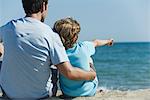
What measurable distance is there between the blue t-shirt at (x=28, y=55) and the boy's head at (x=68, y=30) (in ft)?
1.43

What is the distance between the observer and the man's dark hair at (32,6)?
4.51 meters

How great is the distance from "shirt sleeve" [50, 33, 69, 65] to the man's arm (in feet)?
0.15

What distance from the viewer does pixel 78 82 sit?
5004 mm

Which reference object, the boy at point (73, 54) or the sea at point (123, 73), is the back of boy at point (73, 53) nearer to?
the boy at point (73, 54)

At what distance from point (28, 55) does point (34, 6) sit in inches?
18.9

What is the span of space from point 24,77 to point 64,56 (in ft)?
1.52

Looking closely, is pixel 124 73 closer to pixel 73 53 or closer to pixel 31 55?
pixel 73 53

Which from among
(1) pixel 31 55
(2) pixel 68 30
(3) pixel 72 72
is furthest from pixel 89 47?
(1) pixel 31 55

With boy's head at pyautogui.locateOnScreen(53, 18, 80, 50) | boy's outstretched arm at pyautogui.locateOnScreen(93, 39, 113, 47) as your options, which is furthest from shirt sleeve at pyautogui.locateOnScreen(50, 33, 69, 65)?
boy's outstretched arm at pyautogui.locateOnScreen(93, 39, 113, 47)

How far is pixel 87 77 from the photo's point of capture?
4.68m

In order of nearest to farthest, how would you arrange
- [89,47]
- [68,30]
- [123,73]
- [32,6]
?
[32,6]
[68,30]
[89,47]
[123,73]

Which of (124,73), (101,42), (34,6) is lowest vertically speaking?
(124,73)

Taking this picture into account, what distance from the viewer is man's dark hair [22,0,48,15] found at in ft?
14.8

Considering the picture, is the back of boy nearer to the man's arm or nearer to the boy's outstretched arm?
the man's arm
